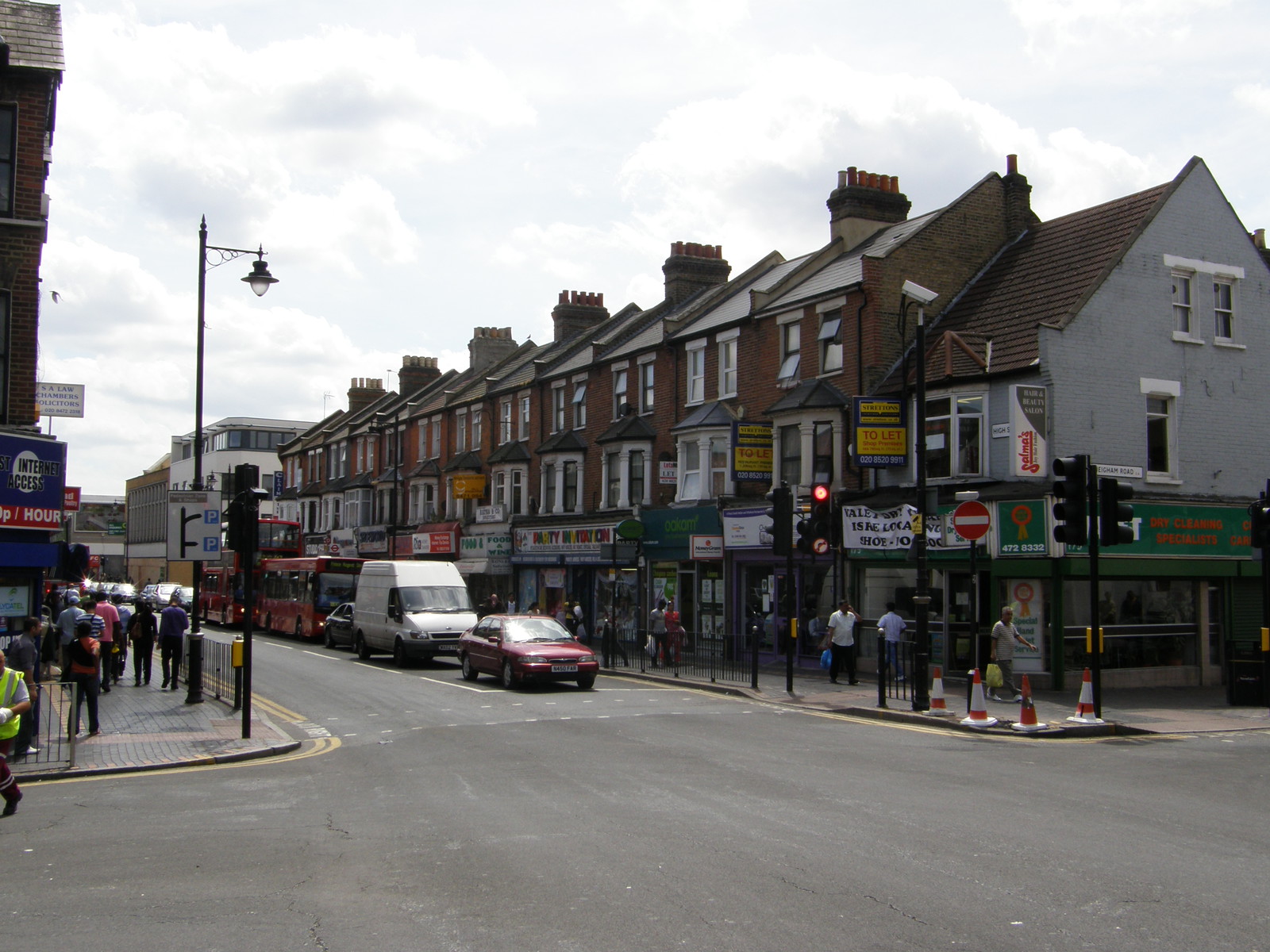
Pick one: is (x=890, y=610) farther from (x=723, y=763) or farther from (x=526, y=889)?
(x=526, y=889)

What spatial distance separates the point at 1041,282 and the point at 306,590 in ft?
83.2

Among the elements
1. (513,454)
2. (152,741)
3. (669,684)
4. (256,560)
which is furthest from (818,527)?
(256,560)

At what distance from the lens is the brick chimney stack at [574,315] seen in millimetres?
47312

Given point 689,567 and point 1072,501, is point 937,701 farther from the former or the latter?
point 689,567

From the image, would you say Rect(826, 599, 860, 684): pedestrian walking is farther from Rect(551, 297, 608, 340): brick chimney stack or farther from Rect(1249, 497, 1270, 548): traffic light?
Rect(551, 297, 608, 340): brick chimney stack

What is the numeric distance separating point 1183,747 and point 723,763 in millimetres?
6700

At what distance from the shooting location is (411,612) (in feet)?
93.8

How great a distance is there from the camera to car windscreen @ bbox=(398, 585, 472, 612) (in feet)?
94.8

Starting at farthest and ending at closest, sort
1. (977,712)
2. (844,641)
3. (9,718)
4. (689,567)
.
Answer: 1. (689,567)
2. (844,641)
3. (977,712)
4. (9,718)

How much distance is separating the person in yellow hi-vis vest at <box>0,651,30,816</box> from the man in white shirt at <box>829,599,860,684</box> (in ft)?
52.5

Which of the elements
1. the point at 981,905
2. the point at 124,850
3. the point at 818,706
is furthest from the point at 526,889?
the point at 818,706

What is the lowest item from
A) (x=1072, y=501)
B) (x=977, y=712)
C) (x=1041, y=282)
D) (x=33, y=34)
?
(x=977, y=712)

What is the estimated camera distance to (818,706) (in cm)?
1973

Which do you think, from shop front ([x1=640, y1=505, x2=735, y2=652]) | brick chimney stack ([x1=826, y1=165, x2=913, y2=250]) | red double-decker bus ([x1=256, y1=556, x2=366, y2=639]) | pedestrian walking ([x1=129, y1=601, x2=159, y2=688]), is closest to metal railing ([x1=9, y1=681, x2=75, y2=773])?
pedestrian walking ([x1=129, y1=601, x2=159, y2=688])
